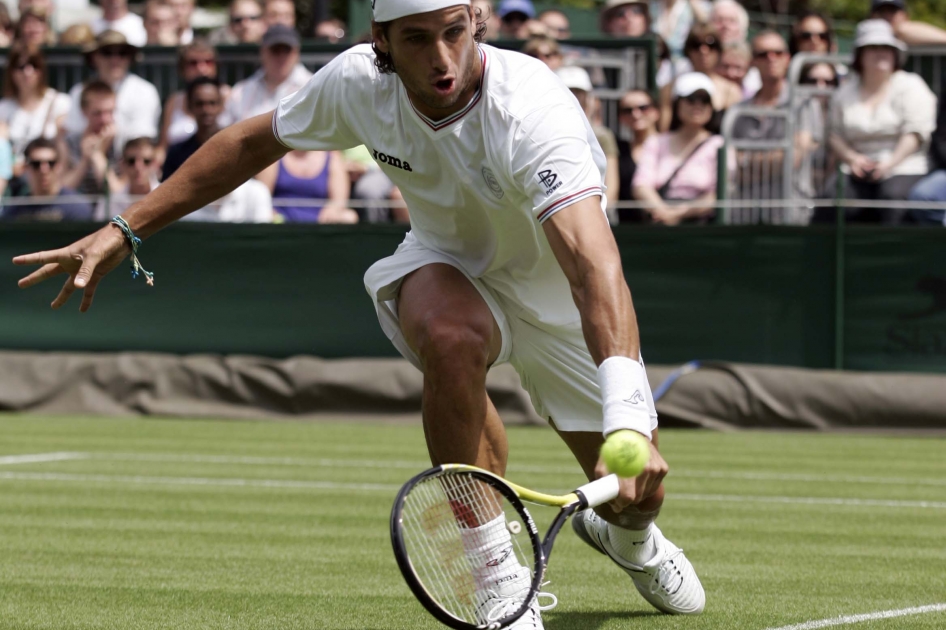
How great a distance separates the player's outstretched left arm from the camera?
3242 millimetres

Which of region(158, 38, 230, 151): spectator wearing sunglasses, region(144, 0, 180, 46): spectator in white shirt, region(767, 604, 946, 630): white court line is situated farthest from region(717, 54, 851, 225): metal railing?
region(767, 604, 946, 630): white court line

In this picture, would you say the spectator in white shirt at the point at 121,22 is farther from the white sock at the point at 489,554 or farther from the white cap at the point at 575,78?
the white sock at the point at 489,554

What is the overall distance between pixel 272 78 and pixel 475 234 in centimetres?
840

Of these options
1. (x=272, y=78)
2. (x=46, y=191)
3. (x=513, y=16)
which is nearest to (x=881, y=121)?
(x=513, y=16)

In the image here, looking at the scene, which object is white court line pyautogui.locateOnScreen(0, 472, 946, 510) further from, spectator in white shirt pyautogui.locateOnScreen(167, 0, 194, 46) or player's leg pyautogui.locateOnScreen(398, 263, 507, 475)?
spectator in white shirt pyautogui.locateOnScreen(167, 0, 194, 46)

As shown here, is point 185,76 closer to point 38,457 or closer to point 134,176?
point 134,176

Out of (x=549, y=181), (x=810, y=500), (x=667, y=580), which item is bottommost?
(x=810, y=500)

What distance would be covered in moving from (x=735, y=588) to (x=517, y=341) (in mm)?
1291

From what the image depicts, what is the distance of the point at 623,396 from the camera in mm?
3275

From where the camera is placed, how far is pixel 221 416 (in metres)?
11.8

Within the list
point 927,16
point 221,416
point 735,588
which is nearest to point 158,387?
point 221,416

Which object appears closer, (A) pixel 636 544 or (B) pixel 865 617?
(B) pixel 865 617

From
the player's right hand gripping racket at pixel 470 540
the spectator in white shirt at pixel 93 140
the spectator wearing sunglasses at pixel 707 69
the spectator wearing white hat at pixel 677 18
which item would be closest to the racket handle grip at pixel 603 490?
the player's right hand gripping racket at pixel 470 540

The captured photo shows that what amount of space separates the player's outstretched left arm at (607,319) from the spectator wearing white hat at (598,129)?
Result: 7779 mm
